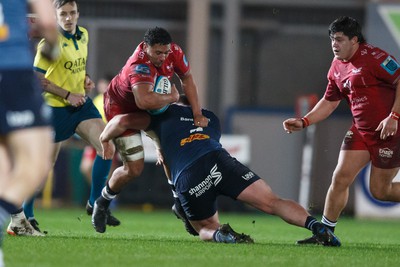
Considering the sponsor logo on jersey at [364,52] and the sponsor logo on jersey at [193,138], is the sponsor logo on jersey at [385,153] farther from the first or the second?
the sponsor logo on jersey at [193,138]

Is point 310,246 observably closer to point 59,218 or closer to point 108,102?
point 108,102

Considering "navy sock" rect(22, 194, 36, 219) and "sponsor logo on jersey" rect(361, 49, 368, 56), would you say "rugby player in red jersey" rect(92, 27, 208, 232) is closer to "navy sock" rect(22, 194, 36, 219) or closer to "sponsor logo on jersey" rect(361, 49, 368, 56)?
"navy sock" rect(22, 194, 36, 219)

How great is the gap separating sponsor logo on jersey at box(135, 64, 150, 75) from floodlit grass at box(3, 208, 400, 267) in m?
1.47

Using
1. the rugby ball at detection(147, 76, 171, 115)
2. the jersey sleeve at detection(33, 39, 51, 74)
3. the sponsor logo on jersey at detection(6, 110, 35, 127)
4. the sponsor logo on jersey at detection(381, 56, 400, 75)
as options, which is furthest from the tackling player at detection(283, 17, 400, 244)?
the sponsor logo on jersey at detection(6, 110, 35, 127)

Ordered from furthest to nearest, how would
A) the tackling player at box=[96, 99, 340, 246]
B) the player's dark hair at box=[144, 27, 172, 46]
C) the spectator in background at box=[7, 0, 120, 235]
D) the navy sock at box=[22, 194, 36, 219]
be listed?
the spectator in background at box=[7, 0, 120, 235]
the navy sock at box=[22, 194, 36, 219]
the player's dark hair at box=[144, 27, 172, 46]
the tackling player at box=[96, 99, 340, 246]

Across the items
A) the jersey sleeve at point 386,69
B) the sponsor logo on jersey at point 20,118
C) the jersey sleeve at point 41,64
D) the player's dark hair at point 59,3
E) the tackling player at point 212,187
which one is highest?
the player's dark hair at point 59,3

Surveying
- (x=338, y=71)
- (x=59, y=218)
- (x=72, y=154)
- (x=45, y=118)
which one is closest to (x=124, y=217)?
(x=59, y=218)

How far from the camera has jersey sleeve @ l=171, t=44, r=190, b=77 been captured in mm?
9734

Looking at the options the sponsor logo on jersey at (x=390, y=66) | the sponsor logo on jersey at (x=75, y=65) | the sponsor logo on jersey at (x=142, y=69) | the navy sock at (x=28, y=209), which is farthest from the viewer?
→ the sponsor logo on jersey at (x=75, y=65)

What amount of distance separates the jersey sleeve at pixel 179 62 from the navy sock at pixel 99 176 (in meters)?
1.21

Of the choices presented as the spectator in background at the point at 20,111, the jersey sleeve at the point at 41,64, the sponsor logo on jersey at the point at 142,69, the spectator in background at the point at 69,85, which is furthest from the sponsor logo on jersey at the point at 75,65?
the spectator in background at the point at 20,111

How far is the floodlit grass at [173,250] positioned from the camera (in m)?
6.98

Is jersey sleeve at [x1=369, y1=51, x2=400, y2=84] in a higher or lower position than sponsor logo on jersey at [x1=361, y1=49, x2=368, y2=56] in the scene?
lower

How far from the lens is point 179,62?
981 cm
